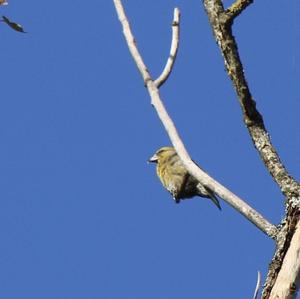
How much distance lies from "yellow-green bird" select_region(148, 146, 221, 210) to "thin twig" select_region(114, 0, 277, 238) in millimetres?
5242

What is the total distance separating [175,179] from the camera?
912 centimetres

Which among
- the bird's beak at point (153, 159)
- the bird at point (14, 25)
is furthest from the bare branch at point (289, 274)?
the bird's beak at point (153, 159)

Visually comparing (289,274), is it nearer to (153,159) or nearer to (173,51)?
(173,51)

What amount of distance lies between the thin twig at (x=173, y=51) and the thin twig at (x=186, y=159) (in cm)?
7

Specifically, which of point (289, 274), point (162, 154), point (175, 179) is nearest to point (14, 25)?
point (289, 274)

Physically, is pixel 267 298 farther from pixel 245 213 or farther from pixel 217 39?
pixel 217 39

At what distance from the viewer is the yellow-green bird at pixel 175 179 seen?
8820mm

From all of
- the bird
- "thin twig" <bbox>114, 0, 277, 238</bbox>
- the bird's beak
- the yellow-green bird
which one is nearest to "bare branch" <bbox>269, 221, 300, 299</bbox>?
"thin twig" <bbox>114, 0, 277, 238</bbox>

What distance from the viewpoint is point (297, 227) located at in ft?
8.55

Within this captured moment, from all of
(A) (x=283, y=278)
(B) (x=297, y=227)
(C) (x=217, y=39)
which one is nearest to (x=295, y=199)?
(B) (x=297, y=227)

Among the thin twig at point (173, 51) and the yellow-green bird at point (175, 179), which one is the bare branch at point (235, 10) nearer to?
the thin twig at point (173, 51)

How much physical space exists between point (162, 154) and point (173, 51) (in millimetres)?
6446

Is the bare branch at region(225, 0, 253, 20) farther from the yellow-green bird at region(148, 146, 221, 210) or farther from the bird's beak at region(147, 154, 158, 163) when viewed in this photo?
the bird's beak at region(147, 154, 158, 163)

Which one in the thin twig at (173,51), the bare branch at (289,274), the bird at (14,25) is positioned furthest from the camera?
the bird at (14,25)
